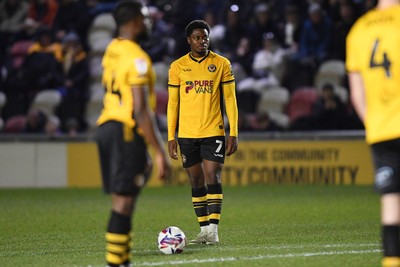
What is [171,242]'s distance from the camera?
29.8ft

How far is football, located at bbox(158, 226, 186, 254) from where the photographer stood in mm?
9078

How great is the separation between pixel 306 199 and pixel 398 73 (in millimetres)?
10121

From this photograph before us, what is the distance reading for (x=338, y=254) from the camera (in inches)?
342

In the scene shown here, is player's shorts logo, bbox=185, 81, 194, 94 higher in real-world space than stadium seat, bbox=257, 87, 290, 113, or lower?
higher

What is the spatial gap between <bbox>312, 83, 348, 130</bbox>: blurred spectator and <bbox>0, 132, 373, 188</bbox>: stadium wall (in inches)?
24.9

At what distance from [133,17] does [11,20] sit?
1812 centimetres

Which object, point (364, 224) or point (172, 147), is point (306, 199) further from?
point (172, 147)

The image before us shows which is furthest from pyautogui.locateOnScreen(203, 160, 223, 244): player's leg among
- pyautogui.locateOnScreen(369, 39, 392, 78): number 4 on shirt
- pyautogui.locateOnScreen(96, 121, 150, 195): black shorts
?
pyautogui.locateOnScreen(369, 39, 392, 78): number 4 on shirt

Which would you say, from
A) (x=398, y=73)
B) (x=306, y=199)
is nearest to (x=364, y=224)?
(x=306, y=199)

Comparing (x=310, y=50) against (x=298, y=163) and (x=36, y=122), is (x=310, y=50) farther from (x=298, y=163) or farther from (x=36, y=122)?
(x=36, y=122)

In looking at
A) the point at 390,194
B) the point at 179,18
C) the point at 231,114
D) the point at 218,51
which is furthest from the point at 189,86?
the point at 179,18

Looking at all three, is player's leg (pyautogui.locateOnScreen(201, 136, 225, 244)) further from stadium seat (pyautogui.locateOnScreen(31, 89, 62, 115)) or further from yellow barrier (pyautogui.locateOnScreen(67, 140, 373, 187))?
stadium seat (pyautogui.locateOnScreen(31, 89, 62, 115))

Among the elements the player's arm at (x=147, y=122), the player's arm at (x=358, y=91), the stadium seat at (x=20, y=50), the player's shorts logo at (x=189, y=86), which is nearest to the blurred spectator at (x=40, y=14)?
the stadium seat at (x=20, y=50)

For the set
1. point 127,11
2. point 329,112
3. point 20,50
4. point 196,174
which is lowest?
point 196,174
